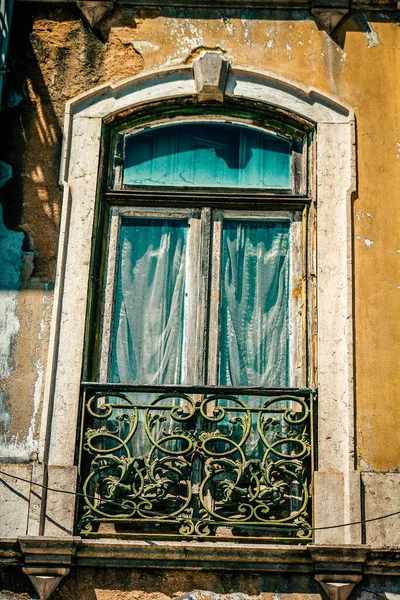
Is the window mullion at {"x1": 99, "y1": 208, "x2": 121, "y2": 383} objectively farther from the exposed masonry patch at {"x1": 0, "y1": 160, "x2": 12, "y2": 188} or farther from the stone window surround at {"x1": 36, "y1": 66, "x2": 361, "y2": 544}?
the exposed masonry patch at {"x1": 0, "y1": 160, "x2": 12, "y2": 188}

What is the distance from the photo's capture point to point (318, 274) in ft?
23.9

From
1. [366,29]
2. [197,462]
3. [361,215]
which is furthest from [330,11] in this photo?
[197,462]

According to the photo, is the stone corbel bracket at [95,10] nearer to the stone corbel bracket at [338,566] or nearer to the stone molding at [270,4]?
the stone molding at [270,4]

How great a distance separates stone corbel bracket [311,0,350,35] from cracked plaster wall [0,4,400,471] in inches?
2.3

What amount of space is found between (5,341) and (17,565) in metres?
1.33

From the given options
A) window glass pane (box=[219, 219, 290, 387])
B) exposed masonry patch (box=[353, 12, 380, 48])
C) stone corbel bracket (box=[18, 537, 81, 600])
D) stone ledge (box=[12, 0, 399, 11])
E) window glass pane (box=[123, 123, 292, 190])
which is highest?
stone ledge (box=[12, 0, 399, 11])

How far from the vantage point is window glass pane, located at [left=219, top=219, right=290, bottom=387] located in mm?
7238

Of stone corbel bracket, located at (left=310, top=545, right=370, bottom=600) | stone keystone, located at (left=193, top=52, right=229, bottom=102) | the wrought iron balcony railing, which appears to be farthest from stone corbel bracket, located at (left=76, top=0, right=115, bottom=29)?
stone corbel bracket, located at (left=310, top=545, right=370, bottom=600)

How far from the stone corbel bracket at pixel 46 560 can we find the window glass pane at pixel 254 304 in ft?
4.58

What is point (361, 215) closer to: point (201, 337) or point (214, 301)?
point (214, 301)

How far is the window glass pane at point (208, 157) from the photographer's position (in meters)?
7.73

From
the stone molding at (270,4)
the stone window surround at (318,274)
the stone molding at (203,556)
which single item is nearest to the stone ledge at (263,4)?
the stone molding at (270,4)

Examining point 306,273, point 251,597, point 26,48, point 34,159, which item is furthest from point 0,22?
point 251,597

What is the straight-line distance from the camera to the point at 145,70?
25.6ft
